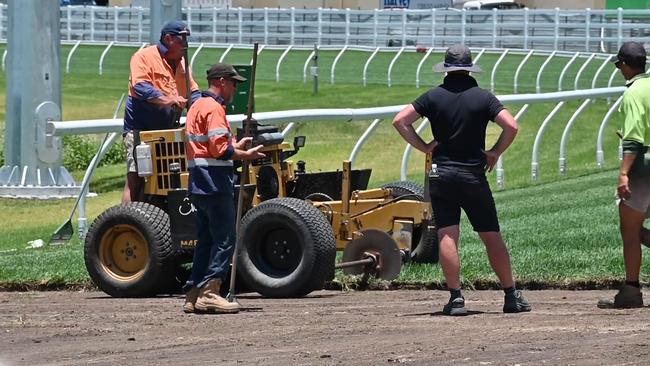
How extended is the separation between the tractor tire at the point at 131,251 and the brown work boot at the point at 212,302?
3.22 feet

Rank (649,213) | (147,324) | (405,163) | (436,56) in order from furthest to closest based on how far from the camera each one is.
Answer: (436,56)
(405,163)
(649,213)
(147,324)

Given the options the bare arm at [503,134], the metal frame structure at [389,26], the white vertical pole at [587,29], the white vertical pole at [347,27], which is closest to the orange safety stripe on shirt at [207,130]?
the bare arm at [503,134]

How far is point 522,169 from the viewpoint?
73.6 feet

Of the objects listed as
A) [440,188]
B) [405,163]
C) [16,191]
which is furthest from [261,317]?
[16,191]

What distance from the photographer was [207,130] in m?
10.0

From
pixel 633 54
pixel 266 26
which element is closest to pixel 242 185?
pixel 633 54

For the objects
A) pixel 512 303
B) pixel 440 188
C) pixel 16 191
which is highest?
pixel 440 188

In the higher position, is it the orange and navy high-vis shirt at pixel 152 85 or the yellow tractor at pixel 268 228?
the orange and navy high-vis shirt at pixel 152 85

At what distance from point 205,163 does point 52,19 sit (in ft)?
40.6

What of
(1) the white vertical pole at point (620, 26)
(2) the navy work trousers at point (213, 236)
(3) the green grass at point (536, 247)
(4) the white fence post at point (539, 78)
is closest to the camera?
(2) the navy work trousers at point (213, 236)

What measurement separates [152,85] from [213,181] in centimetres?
172

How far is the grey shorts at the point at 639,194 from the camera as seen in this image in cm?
997

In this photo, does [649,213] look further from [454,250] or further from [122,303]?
[122,303]

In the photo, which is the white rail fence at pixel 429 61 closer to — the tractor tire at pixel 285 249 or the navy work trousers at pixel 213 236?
the tractor tire at pixel 285 249
